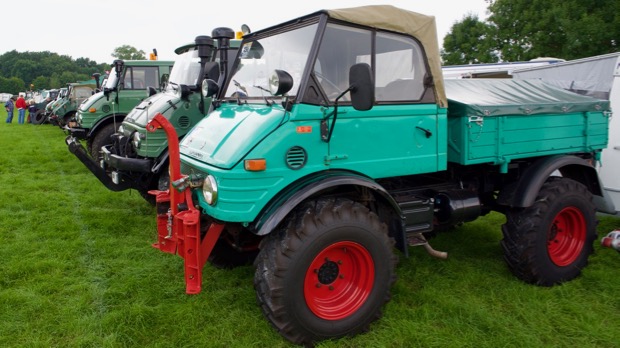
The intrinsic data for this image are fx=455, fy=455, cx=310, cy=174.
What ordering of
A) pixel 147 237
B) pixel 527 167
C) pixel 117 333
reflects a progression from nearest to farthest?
pixel 117 333
pixel 527 167
pixel 147 237

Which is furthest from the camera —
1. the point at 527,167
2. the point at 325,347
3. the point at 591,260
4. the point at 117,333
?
the point at 591,260

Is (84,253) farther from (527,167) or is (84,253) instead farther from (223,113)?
(527,167)

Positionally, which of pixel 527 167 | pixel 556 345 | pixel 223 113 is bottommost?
pixel 556 345

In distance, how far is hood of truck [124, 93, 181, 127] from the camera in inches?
247

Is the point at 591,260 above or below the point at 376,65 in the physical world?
below

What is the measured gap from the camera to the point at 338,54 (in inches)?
134

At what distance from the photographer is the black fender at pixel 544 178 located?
13.5ft

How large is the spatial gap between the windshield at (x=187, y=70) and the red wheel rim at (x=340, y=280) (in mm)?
4320

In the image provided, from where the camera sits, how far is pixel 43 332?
339cm

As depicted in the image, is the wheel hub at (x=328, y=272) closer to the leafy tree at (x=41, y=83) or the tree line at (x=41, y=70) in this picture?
the tree line at (x=41, y=70)

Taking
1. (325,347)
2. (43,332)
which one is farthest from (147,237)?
(325,347)

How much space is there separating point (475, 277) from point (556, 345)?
1.18 meters

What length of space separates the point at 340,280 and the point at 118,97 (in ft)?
27.3

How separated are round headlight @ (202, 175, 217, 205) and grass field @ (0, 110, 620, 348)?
1026mm
